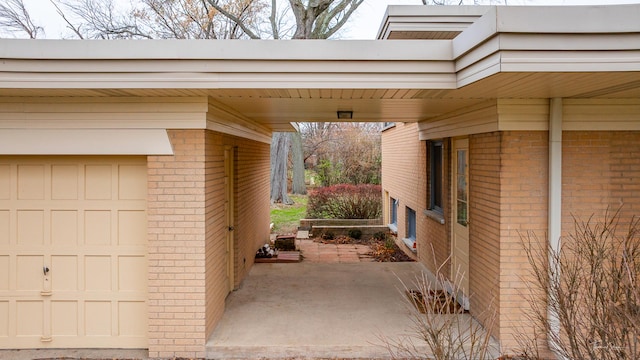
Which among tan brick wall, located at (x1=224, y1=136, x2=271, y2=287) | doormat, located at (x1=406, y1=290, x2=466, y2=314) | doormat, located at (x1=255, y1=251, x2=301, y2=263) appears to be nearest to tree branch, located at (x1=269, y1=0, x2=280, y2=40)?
tan brick wall, located at (x1=224, y1=136, x2=271, y2=287)

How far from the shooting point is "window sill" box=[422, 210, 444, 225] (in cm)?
757

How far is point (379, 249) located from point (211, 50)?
28.8 ft

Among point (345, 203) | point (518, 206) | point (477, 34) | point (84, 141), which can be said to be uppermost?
point (477, 34)

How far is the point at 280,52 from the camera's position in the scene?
4.00 metres

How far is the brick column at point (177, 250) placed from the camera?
4.79 m

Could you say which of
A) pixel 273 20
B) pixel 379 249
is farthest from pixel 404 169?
pixel 273 20

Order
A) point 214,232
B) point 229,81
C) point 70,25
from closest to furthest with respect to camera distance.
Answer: point 229,81 < point 214,232 < point 70,25

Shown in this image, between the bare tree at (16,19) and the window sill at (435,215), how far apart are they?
15.9m

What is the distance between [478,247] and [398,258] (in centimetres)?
515

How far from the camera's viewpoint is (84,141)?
4.77 metres

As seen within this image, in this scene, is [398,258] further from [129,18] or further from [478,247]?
[129,18]

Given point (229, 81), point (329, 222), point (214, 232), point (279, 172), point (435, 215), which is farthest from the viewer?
point (279, 172)

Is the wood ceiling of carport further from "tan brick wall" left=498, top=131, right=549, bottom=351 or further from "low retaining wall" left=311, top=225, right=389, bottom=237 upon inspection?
"low retaining wall" left=311, top=225, right=389, bottom=237

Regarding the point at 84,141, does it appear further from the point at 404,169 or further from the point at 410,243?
the point at 404,169
